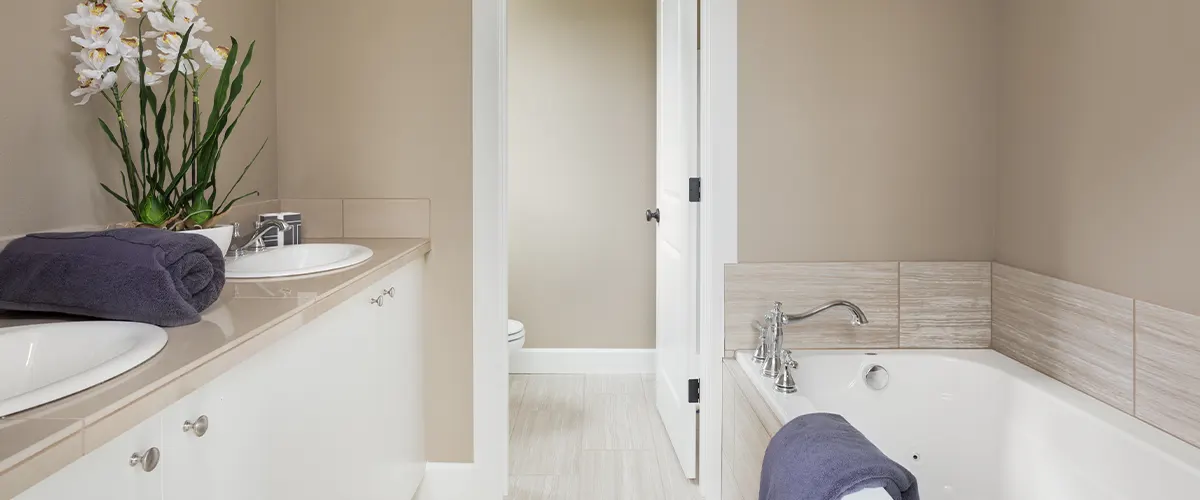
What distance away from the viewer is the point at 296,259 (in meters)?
2.14

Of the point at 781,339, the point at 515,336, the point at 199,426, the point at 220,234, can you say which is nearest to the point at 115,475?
the point at 199,426

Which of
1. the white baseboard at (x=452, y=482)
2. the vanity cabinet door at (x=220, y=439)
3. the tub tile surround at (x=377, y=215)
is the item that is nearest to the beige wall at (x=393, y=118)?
the tub tile surround at (x=377, y=215)

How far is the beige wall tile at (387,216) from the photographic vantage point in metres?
2.46

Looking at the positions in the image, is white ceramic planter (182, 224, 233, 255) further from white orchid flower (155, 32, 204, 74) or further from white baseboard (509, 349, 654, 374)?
white baseboard (509, 349, 654, 374)

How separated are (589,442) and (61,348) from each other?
2224 mm

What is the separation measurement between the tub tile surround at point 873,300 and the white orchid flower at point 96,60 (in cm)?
167

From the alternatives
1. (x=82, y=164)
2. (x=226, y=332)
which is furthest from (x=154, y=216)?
(x=226, y=332)

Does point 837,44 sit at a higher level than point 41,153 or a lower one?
higher

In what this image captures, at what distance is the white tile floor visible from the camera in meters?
2.62

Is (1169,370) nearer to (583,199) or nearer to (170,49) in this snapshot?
(170,49)

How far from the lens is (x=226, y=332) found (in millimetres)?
1118

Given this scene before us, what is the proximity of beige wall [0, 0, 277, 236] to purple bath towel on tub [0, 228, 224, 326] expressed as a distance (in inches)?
11.5

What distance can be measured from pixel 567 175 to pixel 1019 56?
224 cm

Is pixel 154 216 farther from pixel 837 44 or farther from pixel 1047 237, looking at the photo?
pixel 1047 237
